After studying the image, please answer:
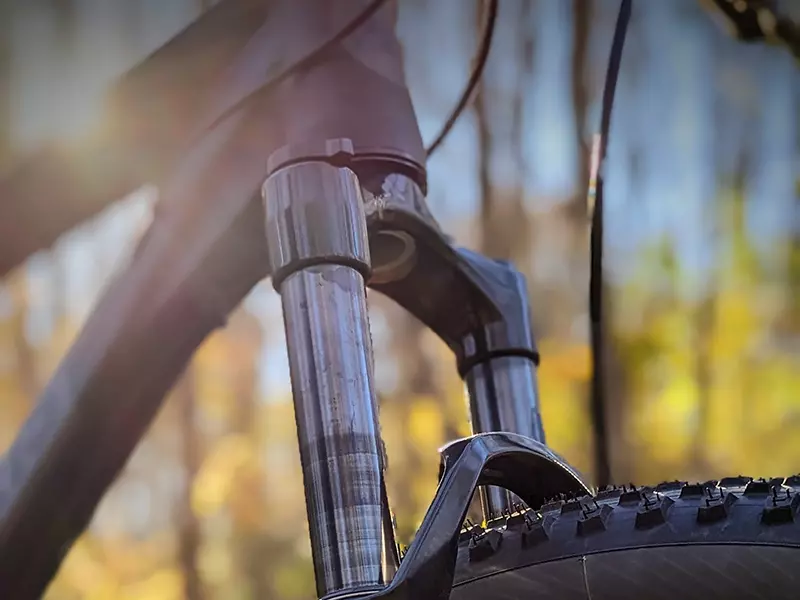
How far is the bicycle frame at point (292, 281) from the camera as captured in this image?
452mm

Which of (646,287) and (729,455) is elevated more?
(646,287)

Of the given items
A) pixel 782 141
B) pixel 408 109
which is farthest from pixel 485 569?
pixel 782 141

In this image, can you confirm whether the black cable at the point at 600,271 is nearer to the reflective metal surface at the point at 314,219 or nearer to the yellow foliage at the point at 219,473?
the reflective metal surface at the point at 314,219

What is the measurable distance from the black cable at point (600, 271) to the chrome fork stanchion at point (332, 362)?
0.67ft

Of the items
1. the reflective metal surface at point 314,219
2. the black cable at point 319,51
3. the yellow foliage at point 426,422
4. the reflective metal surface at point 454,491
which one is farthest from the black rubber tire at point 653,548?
the yellow foliage at point 426,422

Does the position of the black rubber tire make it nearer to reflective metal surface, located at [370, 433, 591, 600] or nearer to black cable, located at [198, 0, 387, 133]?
reflective metal surface, located at [370, 433, 591, 600]

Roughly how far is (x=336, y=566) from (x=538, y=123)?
4.33 feet

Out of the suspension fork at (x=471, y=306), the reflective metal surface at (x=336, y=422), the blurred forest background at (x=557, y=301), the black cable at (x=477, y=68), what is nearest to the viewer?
the reflective metal surface at (x=336, y=422)

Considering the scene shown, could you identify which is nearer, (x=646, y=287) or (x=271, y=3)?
(x=271, y=3)

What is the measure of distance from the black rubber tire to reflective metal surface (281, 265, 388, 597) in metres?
0.06

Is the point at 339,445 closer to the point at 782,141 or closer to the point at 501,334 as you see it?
the point at 501,334

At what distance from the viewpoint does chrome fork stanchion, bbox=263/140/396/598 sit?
391 mm

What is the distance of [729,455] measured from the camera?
1482 millimetres

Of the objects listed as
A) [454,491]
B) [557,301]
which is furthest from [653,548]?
[557,301]
